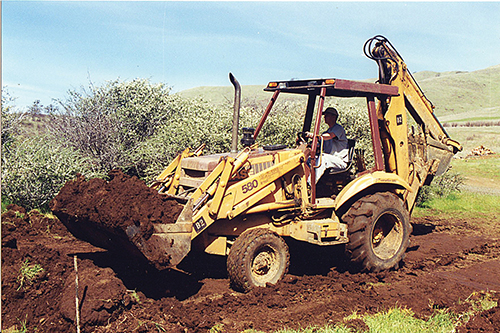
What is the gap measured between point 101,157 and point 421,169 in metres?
7.37

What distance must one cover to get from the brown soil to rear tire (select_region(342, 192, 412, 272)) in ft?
0.74

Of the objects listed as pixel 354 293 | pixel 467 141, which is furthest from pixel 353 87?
pixel 467 141

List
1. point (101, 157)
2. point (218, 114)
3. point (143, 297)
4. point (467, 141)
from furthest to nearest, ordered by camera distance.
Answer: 1. point (467, 141)
2. point (218, 114)
3. point (101, 157)
4. point (143, 297)

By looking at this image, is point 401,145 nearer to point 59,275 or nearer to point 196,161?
point 196,161

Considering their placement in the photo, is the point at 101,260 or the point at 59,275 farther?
the point at 101,260

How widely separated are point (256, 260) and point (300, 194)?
4.00ft

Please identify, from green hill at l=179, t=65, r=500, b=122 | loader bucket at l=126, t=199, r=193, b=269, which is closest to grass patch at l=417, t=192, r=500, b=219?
loader bucket at l=126, t=199, r=193, b=269

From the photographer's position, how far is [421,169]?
316 inches

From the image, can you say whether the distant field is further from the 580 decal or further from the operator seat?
the 580 decal

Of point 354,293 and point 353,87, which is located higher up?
point 353,87

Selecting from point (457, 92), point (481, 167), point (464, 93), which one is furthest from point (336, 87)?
point (464, 93)

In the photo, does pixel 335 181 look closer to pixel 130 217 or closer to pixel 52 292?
pixel 130 217

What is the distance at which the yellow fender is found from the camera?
6.63 m

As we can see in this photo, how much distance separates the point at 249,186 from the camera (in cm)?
607
